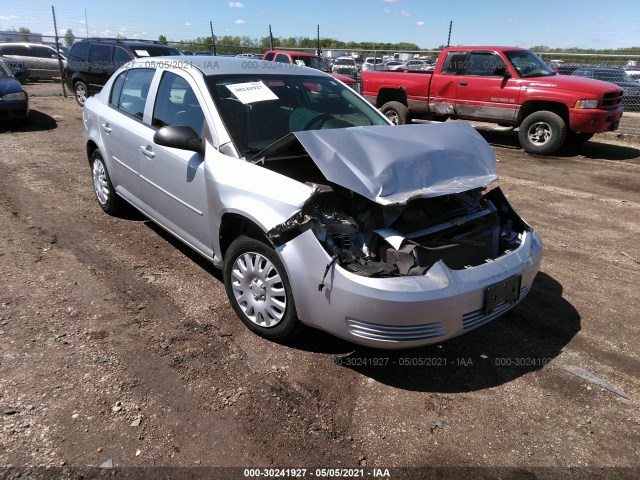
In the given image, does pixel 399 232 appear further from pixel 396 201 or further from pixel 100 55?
pixel 100 55

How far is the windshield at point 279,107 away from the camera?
3.37 metres

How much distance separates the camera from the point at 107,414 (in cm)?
249

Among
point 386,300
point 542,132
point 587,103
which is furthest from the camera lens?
point 542,132

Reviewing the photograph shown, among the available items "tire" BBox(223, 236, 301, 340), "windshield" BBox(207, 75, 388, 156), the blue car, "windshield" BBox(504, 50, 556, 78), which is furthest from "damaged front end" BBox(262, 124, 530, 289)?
the blue car

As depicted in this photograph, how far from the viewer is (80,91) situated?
45.4ft

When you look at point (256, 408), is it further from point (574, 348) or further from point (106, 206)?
point (106, 206)

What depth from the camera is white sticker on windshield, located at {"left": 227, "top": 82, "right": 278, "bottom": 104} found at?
11.4 ft

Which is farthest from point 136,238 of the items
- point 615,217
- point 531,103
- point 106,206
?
point 531,103

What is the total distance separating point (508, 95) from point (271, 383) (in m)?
9.02

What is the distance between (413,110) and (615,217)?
631cm

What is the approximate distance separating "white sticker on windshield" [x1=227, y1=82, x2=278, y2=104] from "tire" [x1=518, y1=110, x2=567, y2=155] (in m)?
7.48

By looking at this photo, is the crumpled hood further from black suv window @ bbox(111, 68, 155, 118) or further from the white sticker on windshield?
black suv window @ bbox(111, 68, 155, 118)

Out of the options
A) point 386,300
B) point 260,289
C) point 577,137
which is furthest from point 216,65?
point 577,137

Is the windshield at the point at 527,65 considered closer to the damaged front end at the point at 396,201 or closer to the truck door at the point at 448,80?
the truck door at the point at 448,80
